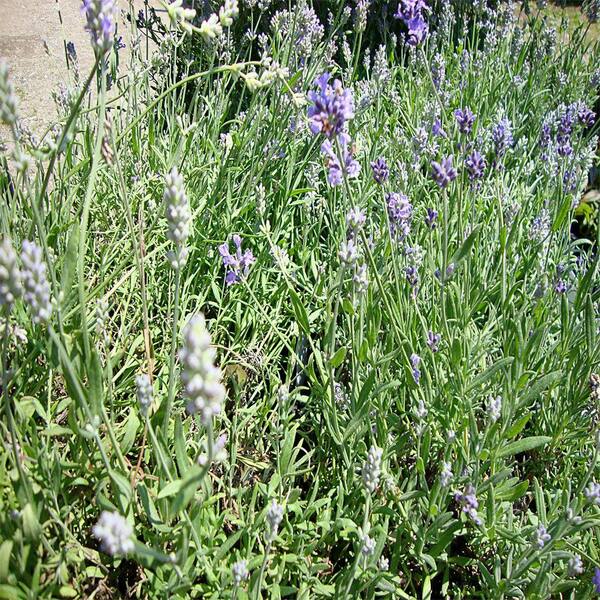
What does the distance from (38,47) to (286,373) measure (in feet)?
12.8

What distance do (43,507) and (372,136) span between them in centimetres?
227

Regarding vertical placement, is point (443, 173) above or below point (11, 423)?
above

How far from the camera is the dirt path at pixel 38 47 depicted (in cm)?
397

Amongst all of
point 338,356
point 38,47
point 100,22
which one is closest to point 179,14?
point 100,22

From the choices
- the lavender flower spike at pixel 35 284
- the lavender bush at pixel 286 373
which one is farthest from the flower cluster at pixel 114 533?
the lavender flower spike at pixel 35 284

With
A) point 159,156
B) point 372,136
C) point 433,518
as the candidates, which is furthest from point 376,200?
point 433,518

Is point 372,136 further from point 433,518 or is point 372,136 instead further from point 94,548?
point 94,548

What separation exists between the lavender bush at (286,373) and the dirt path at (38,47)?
1.20m

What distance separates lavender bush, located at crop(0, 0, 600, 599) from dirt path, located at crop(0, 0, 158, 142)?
120 cm

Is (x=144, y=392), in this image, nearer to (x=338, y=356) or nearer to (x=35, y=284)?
(x=35, y=284)

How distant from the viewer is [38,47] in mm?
4695

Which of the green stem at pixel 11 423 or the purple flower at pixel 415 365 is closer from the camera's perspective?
the green stem at pixel 11 423

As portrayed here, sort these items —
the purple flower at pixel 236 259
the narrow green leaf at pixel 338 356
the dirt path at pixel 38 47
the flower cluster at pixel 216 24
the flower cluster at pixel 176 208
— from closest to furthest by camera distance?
the flower cluster at pixel 176 208 < the flower cluster at pixel 216 24 < the narrow green leaf at pixel 338 356 < the purple flower at pixel 236 259 < the dirt path at pixel 38 47

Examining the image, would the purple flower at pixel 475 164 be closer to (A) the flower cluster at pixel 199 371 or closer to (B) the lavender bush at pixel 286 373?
(B) the lavender bush at pixel 286 373
